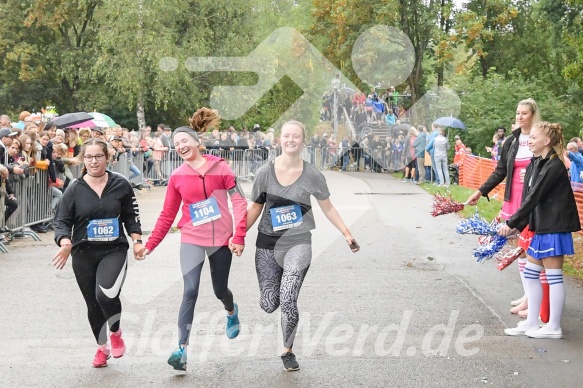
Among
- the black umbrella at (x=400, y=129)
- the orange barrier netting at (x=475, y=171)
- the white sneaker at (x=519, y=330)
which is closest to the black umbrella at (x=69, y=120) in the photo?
the orange barrier netting at (x=475, y=171)

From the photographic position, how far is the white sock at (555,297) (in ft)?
25.8

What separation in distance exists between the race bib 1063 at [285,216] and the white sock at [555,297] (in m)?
2.37

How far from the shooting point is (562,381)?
638cm

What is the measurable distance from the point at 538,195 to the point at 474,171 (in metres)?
18.9

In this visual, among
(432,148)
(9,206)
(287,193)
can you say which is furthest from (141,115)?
(287,193)

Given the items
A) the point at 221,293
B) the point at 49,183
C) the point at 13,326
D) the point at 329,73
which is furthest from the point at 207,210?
the point at 329,73

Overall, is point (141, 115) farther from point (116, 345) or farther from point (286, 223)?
point (286, 223)

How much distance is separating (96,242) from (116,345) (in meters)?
0.77

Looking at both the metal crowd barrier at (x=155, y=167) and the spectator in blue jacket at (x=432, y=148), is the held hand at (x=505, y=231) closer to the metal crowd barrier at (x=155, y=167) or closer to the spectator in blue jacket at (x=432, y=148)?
the metal crowd barrier at (x=155, y=167)

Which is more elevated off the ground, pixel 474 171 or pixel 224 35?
pixel 224 35

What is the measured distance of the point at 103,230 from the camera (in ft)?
23.0

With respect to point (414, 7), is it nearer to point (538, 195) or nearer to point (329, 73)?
point (329, 73)

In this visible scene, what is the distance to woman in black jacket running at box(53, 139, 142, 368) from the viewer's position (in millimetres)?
6965

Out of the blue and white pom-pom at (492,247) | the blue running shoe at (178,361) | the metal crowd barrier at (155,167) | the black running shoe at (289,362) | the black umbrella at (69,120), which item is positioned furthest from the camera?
the black umbrella at (69,120)
